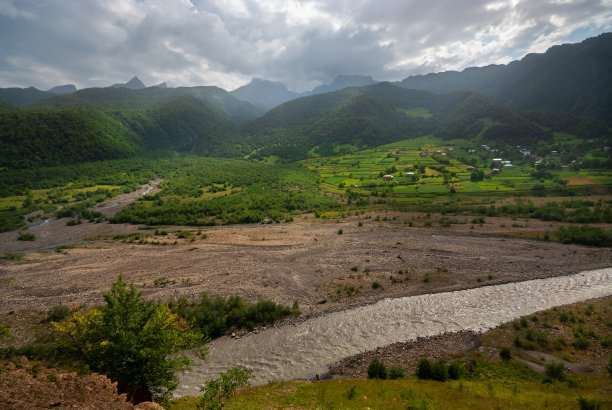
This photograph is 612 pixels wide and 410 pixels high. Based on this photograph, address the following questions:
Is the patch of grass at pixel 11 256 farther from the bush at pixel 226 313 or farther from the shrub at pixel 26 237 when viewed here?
the bush at pixel 226 313

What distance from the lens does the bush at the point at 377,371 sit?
1745 centimetres

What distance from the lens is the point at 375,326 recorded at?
2356 cm

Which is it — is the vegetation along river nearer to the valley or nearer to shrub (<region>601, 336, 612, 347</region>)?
the valley

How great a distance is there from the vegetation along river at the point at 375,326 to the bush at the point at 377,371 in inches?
111

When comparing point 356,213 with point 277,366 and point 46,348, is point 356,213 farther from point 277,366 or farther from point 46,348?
point 46,348

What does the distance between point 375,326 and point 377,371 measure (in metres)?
6.09

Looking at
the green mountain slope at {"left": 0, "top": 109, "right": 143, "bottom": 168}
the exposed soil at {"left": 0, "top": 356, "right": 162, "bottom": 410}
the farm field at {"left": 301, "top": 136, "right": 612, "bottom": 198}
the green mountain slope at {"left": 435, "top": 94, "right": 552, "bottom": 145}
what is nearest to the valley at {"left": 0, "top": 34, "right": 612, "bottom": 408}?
the exposed soil at {"left": 0, "top": 356, "right": 162, "bottom": 410}

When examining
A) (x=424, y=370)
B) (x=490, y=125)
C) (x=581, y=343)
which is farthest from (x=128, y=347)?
(x=490, y=125)

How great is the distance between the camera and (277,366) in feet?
64.1

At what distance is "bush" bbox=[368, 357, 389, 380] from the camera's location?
57.3ft

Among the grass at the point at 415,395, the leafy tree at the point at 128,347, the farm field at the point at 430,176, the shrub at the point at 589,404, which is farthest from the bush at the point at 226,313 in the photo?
the farm field at the point at 430,176

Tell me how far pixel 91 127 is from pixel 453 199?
181787 millimetres

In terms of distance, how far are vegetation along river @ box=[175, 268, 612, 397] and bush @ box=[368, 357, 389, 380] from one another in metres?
2.82

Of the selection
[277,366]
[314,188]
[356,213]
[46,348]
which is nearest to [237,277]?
[277,366]
